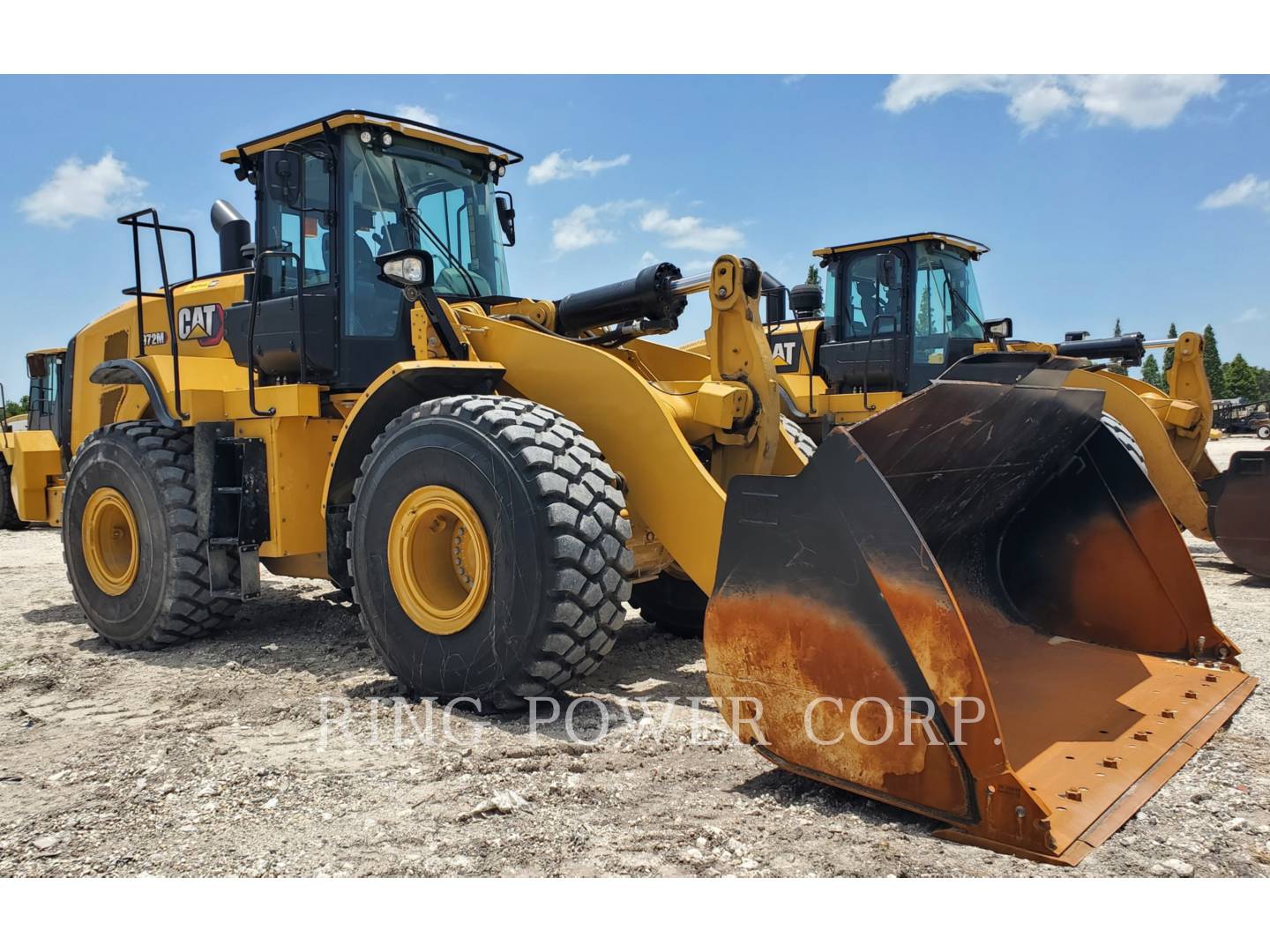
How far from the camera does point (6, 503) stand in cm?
1458

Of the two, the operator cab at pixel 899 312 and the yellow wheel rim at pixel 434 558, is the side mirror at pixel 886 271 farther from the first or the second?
the yellow wheel rim at pixel 434 558

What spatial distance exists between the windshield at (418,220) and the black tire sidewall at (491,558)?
4.31 feet

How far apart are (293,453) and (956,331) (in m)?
→ 7.71

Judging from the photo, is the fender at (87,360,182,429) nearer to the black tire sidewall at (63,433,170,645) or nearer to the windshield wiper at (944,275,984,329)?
the black tire sidewall at (63,433,170,645)

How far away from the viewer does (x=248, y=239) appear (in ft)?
25.5

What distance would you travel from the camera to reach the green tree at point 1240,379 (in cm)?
5388

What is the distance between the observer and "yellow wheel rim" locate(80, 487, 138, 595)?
602 cm

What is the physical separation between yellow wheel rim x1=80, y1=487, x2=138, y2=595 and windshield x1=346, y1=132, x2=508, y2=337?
79.9 inches

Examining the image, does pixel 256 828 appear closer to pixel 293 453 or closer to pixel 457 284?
pixel 293 453

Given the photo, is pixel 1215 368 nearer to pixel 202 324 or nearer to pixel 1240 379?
pixel 1240 379

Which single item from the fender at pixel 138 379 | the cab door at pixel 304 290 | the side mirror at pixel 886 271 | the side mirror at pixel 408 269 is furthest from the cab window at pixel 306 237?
the side mirror at pixel 886 271

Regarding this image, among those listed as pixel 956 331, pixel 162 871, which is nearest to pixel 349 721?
pixel 162 871

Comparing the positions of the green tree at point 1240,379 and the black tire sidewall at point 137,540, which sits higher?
the green tree at point 1240,379

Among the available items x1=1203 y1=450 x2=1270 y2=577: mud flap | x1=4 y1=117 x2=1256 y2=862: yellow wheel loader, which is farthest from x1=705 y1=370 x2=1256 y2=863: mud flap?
x1=1203 y1=450 x2=1270 y2=577: mud flap
